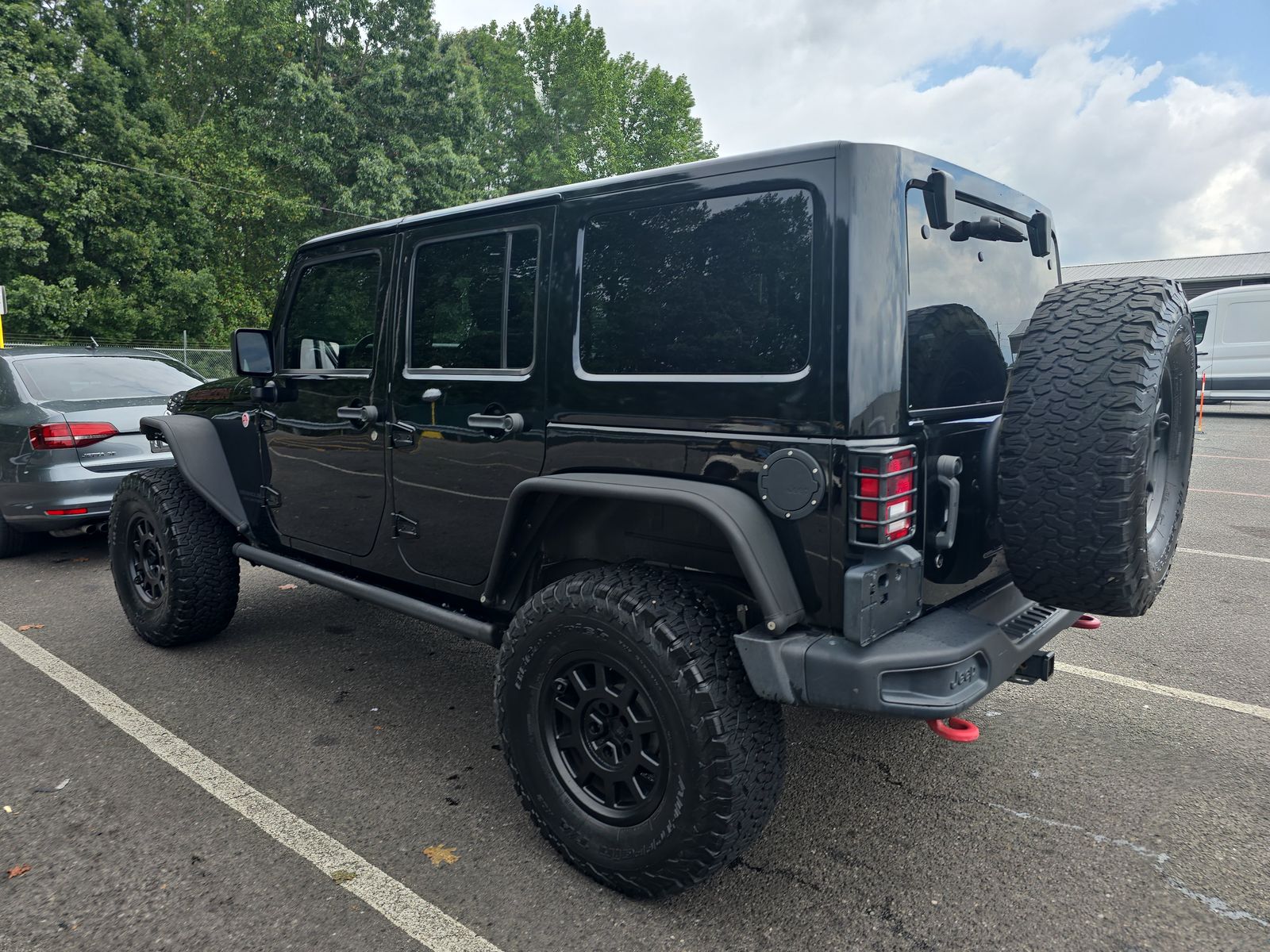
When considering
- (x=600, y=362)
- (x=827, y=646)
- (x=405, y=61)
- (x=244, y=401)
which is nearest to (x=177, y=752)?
(x=244, y=401)

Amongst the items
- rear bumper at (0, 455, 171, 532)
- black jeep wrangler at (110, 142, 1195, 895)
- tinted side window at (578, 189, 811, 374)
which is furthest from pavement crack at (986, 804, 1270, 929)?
rear bumper at (0, 455, 171, 532)

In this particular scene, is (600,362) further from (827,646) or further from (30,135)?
(30,135)

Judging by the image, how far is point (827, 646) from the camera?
215 centimetres

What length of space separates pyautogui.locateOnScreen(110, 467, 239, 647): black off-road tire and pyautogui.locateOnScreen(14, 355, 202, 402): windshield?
2.26 meters

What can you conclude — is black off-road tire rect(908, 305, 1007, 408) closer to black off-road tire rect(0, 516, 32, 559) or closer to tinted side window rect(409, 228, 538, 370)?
tinted side window rect(409, 228, 538, 370)

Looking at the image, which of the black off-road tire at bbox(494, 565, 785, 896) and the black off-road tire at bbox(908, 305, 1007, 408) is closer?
the black off-road tire at bbox(494, 565, 785, 896)

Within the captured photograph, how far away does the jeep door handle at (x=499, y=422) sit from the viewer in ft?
9.37

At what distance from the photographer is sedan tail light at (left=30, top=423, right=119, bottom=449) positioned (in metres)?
5.74

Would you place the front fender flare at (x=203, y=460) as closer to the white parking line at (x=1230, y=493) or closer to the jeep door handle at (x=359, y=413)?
the jeep door handle at (x=359, y=413)

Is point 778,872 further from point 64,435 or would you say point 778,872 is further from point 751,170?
point 64,435

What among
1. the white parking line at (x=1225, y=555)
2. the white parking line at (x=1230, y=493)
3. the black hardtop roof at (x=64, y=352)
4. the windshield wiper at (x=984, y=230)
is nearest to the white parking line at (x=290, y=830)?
the windshield wiper at (x=984, y=230)

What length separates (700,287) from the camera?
7.96 feet

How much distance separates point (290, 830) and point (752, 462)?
1933mm

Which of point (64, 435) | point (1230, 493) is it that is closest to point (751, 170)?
point (64, 435)
